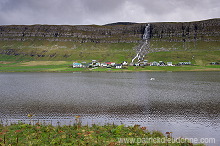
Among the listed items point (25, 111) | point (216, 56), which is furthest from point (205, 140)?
point (216, 56)

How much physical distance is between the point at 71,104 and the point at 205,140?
28.9 metres

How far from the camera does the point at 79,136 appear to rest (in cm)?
2228

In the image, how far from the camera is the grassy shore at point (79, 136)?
65.7ft

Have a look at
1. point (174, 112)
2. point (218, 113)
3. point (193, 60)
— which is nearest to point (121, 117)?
point (174, 112)

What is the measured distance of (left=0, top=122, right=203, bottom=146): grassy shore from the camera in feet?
65.7

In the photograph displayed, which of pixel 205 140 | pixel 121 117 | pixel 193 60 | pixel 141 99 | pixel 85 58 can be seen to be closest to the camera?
pixel 205 140

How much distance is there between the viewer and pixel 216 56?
6555 inches

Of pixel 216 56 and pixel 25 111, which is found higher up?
pixel 216 56

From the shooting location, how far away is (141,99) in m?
47.6

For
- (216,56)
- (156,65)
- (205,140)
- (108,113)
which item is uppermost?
(216,56)

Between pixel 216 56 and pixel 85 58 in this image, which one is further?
pixel 85 58

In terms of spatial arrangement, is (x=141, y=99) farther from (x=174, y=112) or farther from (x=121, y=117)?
(x=121, y=117)

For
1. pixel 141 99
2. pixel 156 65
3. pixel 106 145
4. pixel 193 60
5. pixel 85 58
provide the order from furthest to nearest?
pixel 85 58, pixel 193 60, pixel 156 65, pixel 141 99, pixel 106 145

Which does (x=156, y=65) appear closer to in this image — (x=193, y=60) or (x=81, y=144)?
(x=193, y=60)
